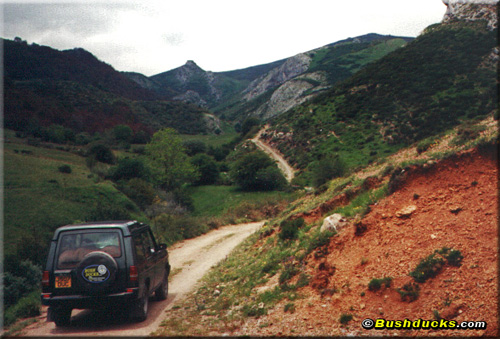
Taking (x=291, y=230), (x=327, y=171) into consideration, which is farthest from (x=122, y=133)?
(x=291, y=230)

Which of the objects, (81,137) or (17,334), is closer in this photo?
(17,334)

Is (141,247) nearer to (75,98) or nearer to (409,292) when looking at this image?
(409,292)

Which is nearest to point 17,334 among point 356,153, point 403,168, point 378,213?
point 378,213

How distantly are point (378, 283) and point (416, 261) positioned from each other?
99 centimetres

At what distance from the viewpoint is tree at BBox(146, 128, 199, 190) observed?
184 ft

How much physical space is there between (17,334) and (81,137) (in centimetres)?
8721

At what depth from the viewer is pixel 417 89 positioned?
60.5 meters

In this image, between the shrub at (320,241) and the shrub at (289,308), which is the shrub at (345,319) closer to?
the shrub at (289,308)

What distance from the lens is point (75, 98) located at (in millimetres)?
109500

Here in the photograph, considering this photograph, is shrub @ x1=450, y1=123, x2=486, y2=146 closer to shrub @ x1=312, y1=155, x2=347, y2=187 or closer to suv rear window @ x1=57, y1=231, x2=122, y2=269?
suv rear window @ x1=57, y1=231, x2=122, y2=269

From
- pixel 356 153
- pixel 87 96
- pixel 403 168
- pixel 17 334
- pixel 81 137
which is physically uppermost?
pixel 87 96

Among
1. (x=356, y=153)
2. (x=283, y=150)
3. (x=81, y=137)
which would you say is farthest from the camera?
(x=81, y=137)

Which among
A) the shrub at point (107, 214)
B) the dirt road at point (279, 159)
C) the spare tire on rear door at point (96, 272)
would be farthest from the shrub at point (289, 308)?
the dirt road at point (279, 159)

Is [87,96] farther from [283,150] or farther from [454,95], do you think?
[454,95]
